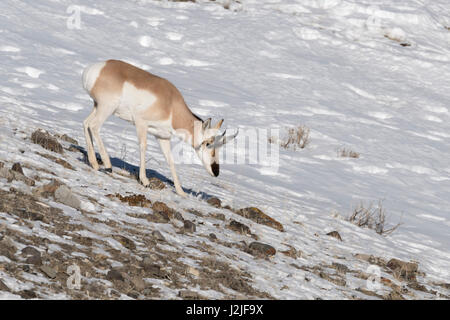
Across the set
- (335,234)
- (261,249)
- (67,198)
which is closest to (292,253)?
(261,249)

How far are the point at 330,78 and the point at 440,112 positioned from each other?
Answer: 3.26 meters

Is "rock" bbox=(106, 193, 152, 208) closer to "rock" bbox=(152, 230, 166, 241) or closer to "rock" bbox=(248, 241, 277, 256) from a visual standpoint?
"rock" bbox=(152, 230, 166, 241)

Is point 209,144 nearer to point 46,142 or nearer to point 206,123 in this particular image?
point 206,123

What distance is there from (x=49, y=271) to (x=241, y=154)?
838 centimetres

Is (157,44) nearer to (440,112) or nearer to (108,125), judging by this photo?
(108,125)

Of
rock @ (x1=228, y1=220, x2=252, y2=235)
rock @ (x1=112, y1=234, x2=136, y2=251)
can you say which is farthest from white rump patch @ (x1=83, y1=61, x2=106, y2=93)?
rock @ (x1=112, y1=234, x2=136, y2=251)

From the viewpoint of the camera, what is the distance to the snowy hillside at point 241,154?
18.7 ft

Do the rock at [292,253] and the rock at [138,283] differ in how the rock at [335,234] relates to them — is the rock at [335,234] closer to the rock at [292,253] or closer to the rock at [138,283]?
the rock at [292,253]

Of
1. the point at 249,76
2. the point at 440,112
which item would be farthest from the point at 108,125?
the point at 440,112

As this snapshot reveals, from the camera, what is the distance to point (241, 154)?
1293cm

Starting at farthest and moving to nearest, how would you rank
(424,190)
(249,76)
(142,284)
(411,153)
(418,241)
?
1. (249,76)
2. (411,153)
3. (424,190)
4. (418,241)
5. (142,284)

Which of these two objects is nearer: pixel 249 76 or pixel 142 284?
pixel 142 284

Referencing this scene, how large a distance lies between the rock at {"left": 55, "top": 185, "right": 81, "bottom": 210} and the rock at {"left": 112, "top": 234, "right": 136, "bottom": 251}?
769 millimetres
